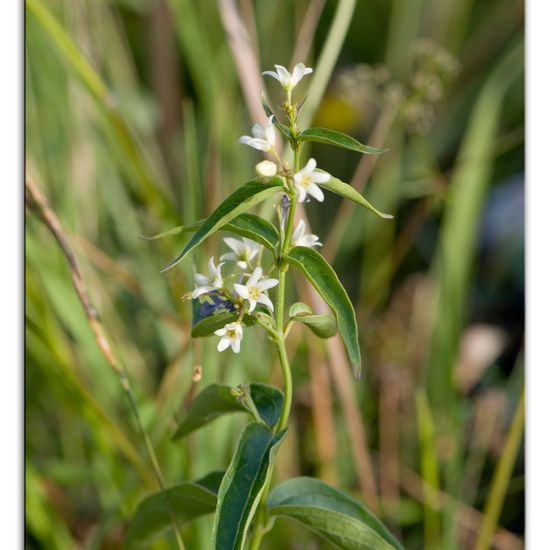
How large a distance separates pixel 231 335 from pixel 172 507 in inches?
8.1

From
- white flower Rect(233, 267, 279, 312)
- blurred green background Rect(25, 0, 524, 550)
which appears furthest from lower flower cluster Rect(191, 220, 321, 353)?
blurred green background Rect(25, 0, 524, 550)

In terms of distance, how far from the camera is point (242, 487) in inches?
23.1

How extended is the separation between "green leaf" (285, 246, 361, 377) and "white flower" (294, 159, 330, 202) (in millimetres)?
48

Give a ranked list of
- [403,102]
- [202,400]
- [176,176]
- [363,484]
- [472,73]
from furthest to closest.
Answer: [472,73] < [176,176] < [403,102] < [363,484] < [202,400]

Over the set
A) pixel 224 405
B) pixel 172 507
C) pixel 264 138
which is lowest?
pixel 172 507

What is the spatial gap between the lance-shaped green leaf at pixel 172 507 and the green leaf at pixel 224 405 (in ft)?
0.16

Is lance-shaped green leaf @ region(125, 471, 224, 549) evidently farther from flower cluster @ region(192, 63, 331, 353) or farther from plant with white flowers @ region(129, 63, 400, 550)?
flower cluster @ region(192, 63, 331, 353)

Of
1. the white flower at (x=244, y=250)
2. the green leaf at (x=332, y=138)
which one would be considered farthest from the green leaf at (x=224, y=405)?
the green leaf at (x=332, y=138)

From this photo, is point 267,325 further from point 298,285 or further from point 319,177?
point 298,285

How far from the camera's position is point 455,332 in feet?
4.43

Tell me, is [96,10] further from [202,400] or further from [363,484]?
[202,400]

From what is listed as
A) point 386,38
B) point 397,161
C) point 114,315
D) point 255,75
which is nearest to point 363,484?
point 114,315

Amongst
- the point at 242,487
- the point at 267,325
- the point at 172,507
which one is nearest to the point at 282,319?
the point at 267,325
